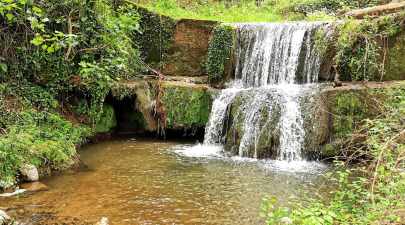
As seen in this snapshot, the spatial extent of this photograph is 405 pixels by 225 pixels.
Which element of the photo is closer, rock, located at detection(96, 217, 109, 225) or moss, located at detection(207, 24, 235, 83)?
rock, located at detection(96, 217, 109, 225)

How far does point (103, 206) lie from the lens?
648 cm

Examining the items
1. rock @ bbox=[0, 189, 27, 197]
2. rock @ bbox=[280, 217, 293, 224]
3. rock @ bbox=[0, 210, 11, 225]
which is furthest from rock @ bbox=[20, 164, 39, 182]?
rock @ bbox=[280, 217, 293, 224]

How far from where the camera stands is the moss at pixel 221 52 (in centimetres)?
1280

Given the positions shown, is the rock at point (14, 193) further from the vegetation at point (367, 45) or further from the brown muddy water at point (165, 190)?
the vegetation at point (367, 45)

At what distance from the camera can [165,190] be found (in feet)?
Result: 23.9

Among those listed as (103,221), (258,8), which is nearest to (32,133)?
(103,221)

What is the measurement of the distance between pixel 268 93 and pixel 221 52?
8.97 feet

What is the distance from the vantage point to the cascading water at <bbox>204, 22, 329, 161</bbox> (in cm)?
989

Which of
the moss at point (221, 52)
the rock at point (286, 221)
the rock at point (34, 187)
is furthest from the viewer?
the moss at point (221, 52)

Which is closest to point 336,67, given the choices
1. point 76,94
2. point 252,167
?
point 252,167

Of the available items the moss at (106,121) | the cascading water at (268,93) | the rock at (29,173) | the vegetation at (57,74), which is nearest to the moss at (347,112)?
the cascading water at (268,93)

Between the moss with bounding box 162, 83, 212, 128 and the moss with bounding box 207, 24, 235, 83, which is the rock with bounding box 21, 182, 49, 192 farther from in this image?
the moss with bounding box 207, 24, 235, 83

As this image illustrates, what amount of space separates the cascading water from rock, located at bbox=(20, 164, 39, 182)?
4.57 metres

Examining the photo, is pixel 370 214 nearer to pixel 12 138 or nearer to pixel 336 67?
pixel 12 138
